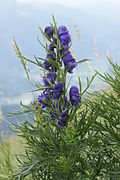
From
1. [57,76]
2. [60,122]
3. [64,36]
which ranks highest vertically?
[64,36]

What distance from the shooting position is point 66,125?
3.63ft

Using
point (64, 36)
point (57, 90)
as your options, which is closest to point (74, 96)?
point (57, 90)

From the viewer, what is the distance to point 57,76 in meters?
1.08

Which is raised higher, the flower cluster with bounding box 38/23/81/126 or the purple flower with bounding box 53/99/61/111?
the flower cluster with bounding box 38/23/81/126

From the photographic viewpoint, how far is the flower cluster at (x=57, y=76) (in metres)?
1.08

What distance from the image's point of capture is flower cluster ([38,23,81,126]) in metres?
1.08

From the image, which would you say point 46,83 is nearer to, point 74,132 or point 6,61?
point 74,132

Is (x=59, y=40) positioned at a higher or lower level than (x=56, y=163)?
higher

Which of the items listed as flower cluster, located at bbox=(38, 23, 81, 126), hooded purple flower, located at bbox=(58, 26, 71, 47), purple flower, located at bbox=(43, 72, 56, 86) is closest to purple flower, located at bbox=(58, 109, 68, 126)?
flower cluster, located at bbox=(38, 23, 81, 126)

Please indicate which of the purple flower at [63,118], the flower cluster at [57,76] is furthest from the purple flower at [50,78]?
the purple flower at [63,118]

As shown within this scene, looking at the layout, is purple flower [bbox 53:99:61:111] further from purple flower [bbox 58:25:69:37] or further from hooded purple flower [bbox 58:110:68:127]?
purple flower [bbox 58:25:69:37]

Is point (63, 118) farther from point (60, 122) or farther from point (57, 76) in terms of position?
point (57, 76)

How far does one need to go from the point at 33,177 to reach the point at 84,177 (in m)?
0.17

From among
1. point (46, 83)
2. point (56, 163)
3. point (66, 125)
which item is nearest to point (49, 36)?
point (46, 83)
